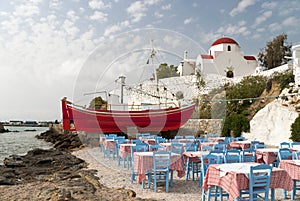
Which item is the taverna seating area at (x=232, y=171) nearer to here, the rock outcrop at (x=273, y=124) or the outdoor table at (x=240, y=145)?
the outdoor table at (x=240, y=145)

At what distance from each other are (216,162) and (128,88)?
15877mm

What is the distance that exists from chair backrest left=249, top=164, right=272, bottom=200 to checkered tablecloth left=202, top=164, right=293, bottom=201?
0.31ft

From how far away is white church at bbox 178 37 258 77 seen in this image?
42438 millimetres

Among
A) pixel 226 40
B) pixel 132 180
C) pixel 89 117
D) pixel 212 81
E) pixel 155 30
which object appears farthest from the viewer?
pixel 226 40

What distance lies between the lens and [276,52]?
3997 cm

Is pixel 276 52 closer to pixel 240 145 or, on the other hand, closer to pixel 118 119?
pixel 118 119

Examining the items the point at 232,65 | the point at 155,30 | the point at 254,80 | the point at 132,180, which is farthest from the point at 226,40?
the point at 132,180

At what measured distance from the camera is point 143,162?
23.5ft

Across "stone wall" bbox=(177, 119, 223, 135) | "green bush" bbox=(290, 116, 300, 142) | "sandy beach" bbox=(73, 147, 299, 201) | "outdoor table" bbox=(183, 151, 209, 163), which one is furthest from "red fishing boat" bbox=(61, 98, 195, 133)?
"outdoor table" bbox=(183, 151, 209, 163)

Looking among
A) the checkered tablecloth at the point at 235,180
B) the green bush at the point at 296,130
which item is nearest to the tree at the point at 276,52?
the green bush at the point at 296,130

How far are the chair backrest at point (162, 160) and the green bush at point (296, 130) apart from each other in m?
9.19

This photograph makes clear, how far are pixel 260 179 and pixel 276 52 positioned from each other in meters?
38.6

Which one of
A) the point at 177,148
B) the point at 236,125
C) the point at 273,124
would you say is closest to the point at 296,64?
the point at 236,125

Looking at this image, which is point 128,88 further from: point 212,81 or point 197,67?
point 197,67
